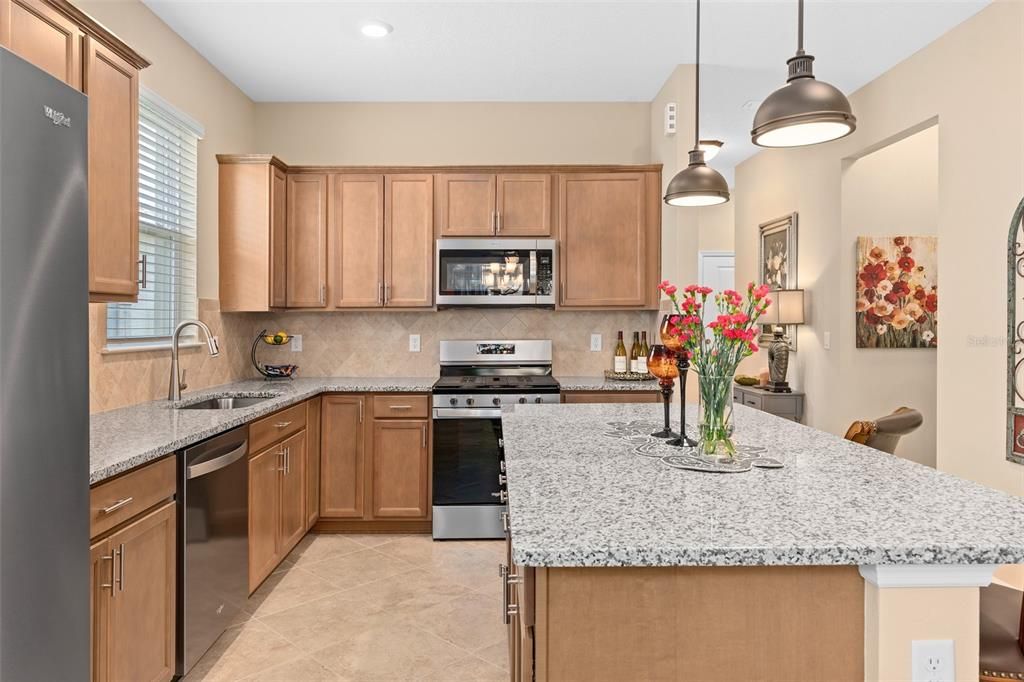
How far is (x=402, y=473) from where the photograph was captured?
12.9 feet

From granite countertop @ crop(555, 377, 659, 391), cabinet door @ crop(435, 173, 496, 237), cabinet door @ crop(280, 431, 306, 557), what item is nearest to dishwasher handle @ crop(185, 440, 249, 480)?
cabinet door @ crop(280, 431, 306, 557)

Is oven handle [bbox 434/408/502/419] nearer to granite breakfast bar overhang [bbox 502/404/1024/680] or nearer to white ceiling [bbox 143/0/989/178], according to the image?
white ceiling [bbox 143/0/989/178]

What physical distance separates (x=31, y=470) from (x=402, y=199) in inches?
125

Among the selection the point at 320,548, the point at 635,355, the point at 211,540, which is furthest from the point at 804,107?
the point at 320,548

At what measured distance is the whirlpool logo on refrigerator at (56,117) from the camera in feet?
4.17

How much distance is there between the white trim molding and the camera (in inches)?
41.5

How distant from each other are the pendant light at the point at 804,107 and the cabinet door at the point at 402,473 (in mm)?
2817

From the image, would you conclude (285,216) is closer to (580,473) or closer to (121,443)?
(121,443)

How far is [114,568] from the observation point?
1.79m

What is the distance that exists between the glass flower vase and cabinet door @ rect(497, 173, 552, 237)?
265cm

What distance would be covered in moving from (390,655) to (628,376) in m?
2.35

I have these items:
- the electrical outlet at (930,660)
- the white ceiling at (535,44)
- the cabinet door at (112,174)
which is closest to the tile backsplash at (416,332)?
the white ceiling at (535,44)

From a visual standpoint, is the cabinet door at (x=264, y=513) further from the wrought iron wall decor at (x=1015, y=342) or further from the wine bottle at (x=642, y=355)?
the wrought iron wall decor at (x=1015, y=342)

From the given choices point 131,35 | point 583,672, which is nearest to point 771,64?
point 131,35
